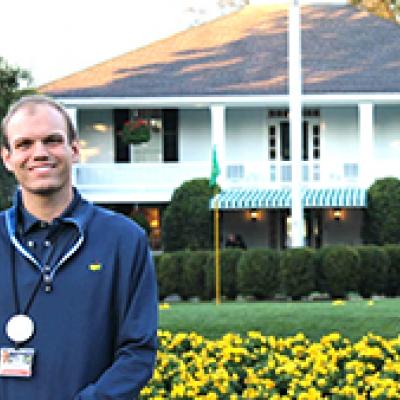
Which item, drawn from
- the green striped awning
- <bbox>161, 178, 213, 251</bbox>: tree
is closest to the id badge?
<bbox>161, 178, 213, 251</bbox>: tree

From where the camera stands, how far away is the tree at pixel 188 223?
26.1 metres

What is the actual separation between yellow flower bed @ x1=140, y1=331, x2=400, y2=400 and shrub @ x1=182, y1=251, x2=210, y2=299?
1166cm

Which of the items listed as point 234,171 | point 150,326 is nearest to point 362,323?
point 150,326

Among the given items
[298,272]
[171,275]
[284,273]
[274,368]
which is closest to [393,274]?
[298,272]

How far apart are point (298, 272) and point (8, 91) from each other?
10157mm

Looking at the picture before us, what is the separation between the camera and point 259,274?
19047mm

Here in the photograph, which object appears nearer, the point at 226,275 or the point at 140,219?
the point at 226,275

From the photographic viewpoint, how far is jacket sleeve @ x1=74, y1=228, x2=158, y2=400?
3162mm

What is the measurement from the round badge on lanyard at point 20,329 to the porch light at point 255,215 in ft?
85.6

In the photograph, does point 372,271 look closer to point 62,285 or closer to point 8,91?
point 8,91

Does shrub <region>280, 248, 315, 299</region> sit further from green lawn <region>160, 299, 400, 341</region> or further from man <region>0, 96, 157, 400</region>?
man <region>0, 96, 157, 400</region>

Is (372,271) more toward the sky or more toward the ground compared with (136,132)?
more toward the ground

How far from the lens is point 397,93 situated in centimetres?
2850

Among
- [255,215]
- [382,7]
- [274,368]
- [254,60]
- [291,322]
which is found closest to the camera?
[274,368]
